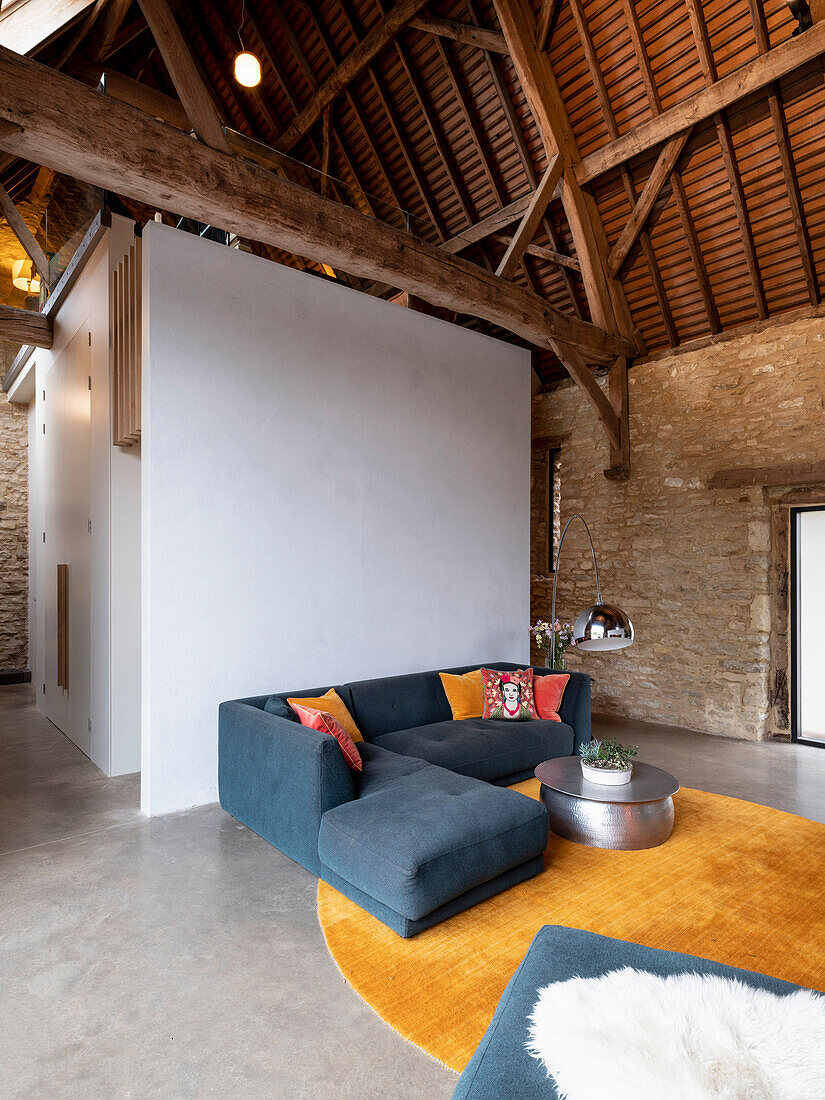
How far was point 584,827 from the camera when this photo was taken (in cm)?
346

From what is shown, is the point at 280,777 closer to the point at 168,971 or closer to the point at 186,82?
the point at 168,971

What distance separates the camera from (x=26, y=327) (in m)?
6.00

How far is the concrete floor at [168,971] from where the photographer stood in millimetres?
1915

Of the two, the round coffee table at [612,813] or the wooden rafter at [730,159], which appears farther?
the wooden rafter at [730,159]

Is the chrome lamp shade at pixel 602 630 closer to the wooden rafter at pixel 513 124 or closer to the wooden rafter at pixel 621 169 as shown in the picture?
the wooden rafter at pixel 621 169

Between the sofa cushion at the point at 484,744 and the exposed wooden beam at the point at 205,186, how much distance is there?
119 inches

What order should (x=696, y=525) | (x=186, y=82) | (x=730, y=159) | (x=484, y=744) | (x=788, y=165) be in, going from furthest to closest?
(x=696, y=525)
(x=730, y=159)
(x=788, y=165)
(x=484, y=744)
(x=186, y=82)

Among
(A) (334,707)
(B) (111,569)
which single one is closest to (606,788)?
(A) (334,707)

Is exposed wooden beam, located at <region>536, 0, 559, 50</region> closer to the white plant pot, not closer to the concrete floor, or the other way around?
the white plant pot

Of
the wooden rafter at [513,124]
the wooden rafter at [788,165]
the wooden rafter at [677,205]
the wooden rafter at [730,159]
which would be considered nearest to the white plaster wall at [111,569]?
the wooden rafter at [513,124]

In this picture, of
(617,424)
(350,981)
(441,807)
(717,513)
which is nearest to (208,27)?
(617,424)

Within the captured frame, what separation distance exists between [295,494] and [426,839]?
2591 millimetres

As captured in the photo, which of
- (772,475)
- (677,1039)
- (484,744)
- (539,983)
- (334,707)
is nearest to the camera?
(677,1039)

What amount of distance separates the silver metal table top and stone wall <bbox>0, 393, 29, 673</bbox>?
7272 mm
